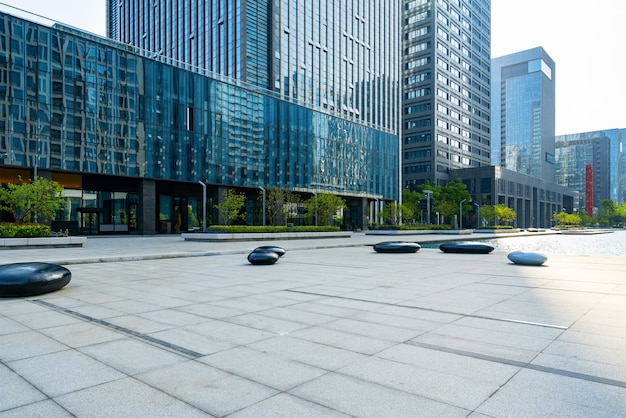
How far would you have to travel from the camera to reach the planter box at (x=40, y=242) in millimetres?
23594

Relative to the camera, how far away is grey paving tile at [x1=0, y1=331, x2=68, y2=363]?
198 inches

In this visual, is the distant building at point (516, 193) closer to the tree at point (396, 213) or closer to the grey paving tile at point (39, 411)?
the tree at point (396, 213)

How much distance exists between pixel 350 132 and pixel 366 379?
211ft

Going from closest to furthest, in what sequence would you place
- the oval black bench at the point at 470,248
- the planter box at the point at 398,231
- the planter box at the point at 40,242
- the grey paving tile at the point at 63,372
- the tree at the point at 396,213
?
the grey paving tile at the point at 63,372, the oval black bench at the point at 470,248, the planter box at the point at 40,242, the planter box at the point at 398,231, the tree at the point at 396,213

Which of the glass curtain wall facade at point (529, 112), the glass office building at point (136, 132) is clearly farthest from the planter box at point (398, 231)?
the glass curtain wall facade at point (529, 112)

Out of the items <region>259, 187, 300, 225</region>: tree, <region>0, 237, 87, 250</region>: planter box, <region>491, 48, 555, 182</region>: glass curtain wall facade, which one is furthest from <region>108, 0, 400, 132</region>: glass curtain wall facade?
<region>491, 48, 555, 182</region>: glass curtain wall facade

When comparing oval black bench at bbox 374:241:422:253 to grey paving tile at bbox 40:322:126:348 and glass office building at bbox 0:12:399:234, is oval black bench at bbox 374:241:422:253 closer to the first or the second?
grey paving tile at bbox 40:322:126:348

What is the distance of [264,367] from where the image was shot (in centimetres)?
453

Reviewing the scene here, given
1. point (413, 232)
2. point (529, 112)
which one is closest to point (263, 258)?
point (413, 232)

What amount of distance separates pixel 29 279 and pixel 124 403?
21.4ft

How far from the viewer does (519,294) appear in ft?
29.8

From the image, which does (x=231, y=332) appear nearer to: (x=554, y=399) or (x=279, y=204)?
(x=554, y=399)

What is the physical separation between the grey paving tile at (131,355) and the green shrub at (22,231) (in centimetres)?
2370

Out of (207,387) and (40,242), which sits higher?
(207,387)
